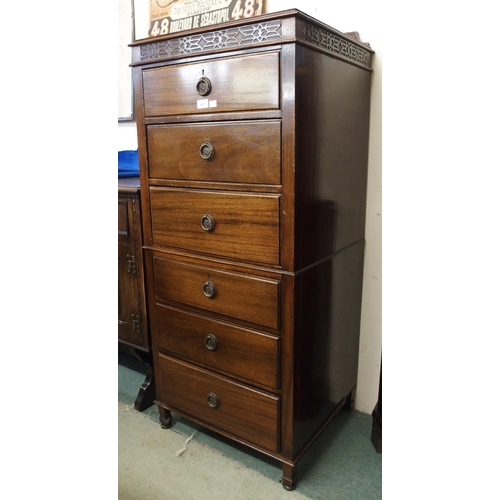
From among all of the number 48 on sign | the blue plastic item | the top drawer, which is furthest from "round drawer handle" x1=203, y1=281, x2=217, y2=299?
the number 48 on sign

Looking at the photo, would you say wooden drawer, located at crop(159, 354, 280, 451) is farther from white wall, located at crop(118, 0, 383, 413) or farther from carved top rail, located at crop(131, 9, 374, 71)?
carved top rail, located at crop(131, 9, 374, 71)

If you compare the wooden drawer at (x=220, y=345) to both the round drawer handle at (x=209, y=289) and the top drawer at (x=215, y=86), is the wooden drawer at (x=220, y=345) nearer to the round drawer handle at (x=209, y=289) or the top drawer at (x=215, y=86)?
the round drawer handle at (x=209, y=289)

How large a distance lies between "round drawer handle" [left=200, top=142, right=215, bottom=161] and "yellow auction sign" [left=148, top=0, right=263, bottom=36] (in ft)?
2.00

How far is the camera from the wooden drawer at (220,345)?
1189 millimetres

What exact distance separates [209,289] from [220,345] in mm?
173

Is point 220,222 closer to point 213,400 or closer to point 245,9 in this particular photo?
point 213,400

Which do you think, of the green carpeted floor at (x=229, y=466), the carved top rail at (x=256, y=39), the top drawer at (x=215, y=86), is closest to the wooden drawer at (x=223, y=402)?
the green carpeted floor at (x=229, y=466)

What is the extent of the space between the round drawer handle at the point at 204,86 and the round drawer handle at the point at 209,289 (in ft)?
1.70

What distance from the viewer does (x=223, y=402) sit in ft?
4.33

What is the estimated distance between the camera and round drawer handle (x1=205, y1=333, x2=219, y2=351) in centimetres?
128

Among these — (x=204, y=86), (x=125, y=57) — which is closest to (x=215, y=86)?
(x=204, y=86)

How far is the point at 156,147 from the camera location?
1278 millimetres
